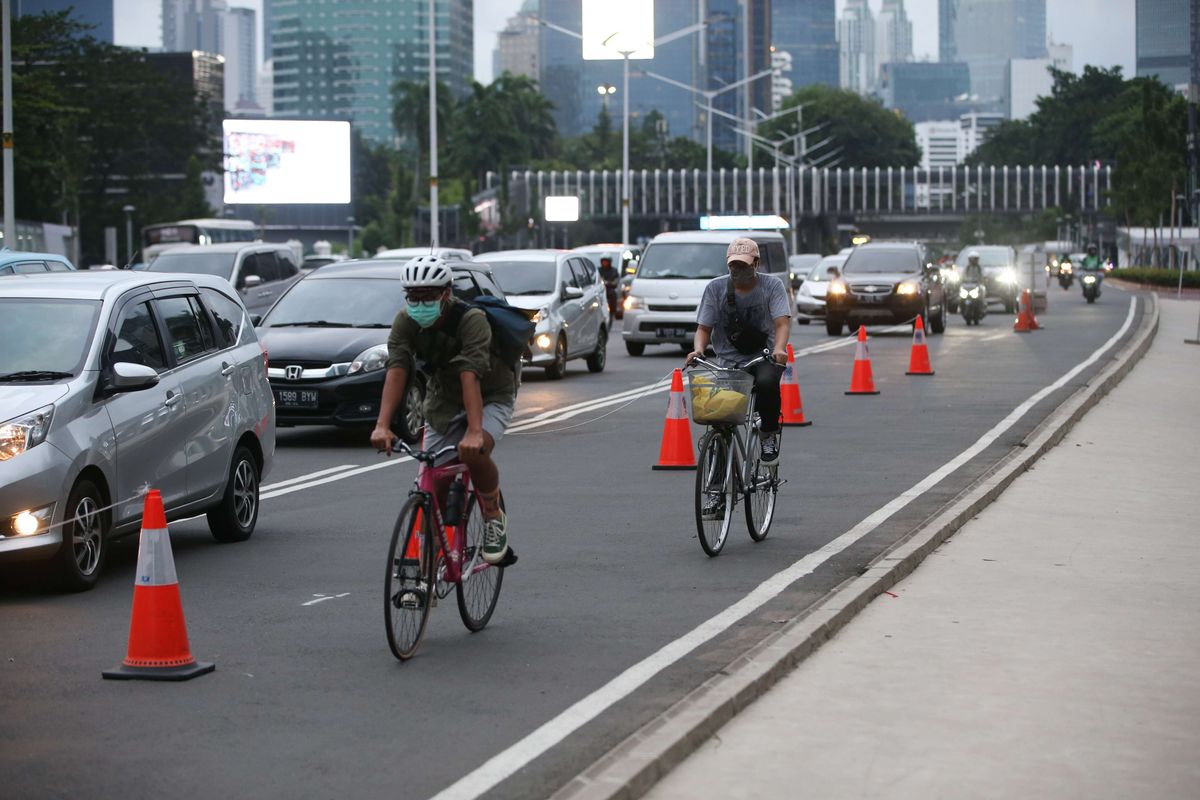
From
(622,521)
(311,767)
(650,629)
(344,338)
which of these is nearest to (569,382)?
(344,338)

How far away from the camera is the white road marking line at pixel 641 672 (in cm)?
594

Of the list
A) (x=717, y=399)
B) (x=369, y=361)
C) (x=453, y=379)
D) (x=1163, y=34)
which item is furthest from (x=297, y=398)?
(x=1163, y=34)

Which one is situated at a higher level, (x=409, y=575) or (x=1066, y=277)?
(x=1066, y=277)

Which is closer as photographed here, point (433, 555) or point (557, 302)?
point (433, 555)

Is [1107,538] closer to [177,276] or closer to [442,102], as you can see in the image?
[177,276]

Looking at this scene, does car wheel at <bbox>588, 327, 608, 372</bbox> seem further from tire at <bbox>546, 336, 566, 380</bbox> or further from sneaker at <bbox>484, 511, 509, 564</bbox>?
sneaker at <bbox>484, 511, 509, 564</bbox>

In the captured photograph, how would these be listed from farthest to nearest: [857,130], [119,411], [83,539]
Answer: [857,130] < [119,411] < [83,539]

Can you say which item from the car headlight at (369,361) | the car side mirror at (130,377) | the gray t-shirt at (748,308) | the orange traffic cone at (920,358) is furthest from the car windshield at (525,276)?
the car side mirror at (130,377)

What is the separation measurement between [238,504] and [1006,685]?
5.57m

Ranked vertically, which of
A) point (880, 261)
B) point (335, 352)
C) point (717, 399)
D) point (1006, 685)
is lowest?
point (1006, 685)

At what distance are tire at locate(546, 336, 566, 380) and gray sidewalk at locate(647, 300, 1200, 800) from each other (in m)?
14.2

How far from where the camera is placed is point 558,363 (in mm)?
26328

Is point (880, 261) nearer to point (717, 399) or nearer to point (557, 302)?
point (557, 302)

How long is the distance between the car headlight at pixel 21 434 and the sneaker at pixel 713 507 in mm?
3375
